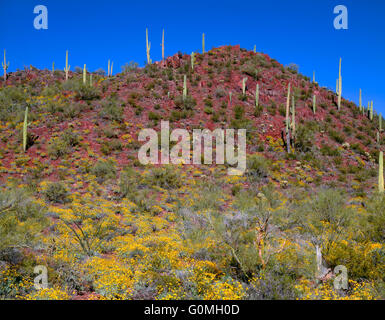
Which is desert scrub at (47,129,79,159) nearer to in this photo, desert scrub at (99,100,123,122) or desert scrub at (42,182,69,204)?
desert scrub at (99,100,123,122)

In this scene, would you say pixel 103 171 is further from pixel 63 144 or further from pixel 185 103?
pixel 185 103

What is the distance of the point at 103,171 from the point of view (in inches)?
640

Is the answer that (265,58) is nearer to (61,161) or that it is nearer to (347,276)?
(61,161)

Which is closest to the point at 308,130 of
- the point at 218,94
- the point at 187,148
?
the point at 218,94

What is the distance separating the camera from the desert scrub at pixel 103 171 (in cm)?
1579

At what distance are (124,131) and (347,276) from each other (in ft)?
61.3

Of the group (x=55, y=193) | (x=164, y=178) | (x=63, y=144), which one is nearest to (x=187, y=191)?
(x=164, y=178)

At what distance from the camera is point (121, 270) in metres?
6.18

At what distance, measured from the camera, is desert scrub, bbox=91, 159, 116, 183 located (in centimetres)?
1579

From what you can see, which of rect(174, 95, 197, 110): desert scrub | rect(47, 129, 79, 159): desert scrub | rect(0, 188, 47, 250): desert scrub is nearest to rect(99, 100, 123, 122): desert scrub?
rect(47, 129, 79, 159): desert scrub

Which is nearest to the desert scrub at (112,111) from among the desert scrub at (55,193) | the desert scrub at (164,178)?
the desert scrub at (164,178)

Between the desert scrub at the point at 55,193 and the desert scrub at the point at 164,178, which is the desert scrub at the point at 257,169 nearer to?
the desert scrub at the point at 164,178
